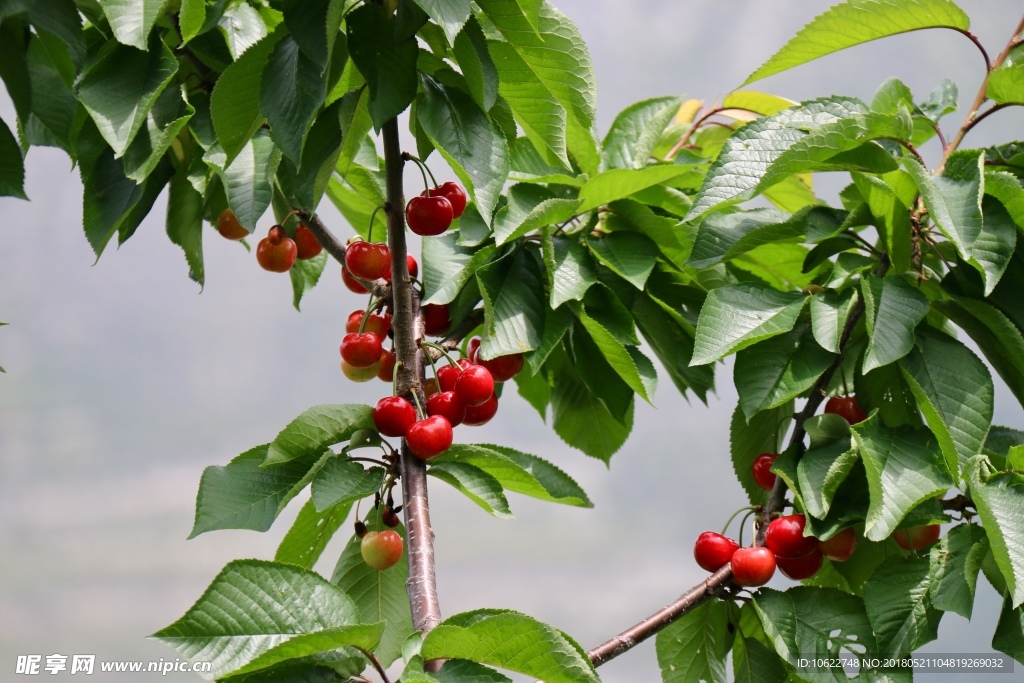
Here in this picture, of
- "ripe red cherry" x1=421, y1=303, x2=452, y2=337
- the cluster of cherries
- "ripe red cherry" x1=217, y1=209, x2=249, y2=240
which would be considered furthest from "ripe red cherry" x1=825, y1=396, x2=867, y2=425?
"ripe red cherry" x1=217, y1=209, x2=249, y2=240

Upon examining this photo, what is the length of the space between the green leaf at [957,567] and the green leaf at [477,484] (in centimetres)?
55

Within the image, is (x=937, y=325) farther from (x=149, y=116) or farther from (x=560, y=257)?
(x=149, y=116)

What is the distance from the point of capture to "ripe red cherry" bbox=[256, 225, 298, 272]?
1.50 metres

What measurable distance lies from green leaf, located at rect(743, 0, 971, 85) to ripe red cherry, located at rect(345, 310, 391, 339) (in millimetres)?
628

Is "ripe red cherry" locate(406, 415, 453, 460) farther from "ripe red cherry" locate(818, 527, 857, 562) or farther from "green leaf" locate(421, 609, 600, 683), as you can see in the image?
"ripe red cherry" locate(818, 527, 857, 562)

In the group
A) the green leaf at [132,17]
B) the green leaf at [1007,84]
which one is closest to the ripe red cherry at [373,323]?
the green leaf at [132,17]

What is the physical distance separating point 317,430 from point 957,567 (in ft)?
2.64

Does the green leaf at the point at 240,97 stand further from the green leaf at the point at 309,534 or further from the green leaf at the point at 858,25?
the green leaf at the point at 858,25

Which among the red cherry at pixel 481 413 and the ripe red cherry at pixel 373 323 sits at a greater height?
the ripe red cherry at pixel 373 323

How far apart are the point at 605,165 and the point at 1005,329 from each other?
2.34 feet

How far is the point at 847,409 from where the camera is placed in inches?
55.2

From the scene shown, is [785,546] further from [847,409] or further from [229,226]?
[229,226]

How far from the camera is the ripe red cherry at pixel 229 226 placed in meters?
1.60

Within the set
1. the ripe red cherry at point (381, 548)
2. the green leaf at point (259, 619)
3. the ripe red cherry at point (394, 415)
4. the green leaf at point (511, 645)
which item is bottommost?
the green leaf at point (511, 645)
